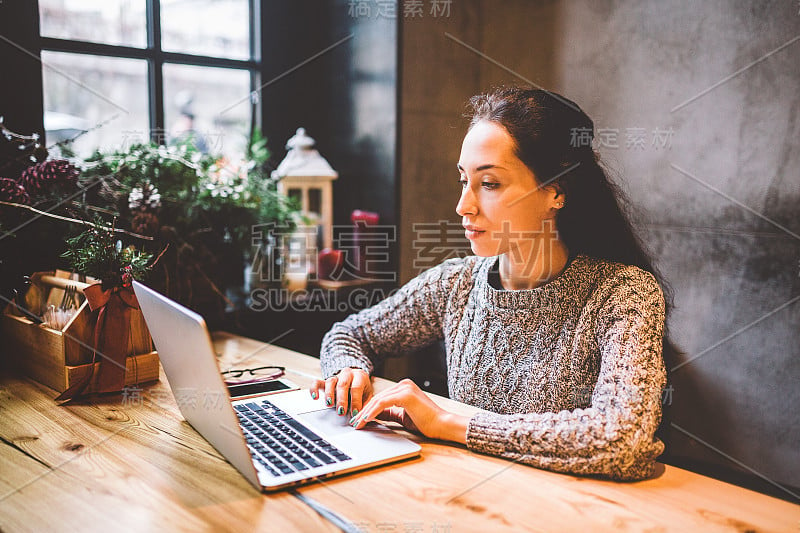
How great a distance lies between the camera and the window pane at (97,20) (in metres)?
2.01

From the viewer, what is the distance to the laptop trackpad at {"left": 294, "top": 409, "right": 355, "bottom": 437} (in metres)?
1.15

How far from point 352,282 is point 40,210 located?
1.05m

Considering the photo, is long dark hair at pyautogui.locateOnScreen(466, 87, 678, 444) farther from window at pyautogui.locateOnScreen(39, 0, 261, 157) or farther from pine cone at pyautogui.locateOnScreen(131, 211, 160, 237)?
window at pyautogui.locateOnScreen(39, 0, 261, 157)

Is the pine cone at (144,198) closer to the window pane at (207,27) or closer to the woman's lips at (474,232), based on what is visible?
the window pane at (207,27)

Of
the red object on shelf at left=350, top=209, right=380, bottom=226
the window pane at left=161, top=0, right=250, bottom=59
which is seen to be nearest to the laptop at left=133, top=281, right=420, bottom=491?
the red object on shelf at left=350, top=209, right=380, bottom=226

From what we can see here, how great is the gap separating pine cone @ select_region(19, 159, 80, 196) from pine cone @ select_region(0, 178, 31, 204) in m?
0.03

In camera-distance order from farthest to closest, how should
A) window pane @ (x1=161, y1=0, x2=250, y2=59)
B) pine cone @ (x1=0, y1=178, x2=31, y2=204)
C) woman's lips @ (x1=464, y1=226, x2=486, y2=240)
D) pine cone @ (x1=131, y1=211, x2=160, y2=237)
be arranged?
window pane @ (x1=161, y1=0, x2=250, y2=59)
pine cone @ (x1=131, y1=211, x2=160, y2=237)
pine cone @ (x1=0, y1=178, x2=31, y2=204)
woman's lips @ (x1=464, y1=226, x2=486, y2=240)

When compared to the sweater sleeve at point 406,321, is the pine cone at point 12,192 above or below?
above

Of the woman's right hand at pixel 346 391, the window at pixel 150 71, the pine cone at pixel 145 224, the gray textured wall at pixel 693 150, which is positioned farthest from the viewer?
the window at pixel 150 71

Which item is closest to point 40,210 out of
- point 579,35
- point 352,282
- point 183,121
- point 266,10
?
point 183,121

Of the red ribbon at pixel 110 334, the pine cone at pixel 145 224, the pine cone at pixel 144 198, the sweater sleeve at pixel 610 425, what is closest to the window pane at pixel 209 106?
the pine cone at pixel 144 198

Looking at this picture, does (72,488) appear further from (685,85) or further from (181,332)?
(685,85)

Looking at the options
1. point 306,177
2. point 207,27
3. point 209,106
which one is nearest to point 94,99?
point 209,106

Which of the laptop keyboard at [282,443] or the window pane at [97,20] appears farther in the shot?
the window pane at [97,20]
